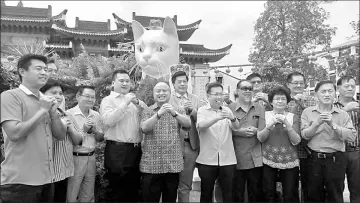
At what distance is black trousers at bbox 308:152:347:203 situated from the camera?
2898mm

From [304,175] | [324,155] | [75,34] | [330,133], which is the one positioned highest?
[75,34]

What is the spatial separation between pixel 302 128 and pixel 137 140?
1.78 metres

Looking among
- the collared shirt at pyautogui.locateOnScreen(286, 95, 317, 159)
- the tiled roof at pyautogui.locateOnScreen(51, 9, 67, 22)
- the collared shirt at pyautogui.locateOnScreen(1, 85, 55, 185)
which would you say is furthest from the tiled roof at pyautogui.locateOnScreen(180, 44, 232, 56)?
the collared shirt at pyautogui.locateOnScreen(1, 85, 55, 185)

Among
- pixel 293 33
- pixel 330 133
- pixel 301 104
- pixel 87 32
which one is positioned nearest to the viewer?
pixel 330 133

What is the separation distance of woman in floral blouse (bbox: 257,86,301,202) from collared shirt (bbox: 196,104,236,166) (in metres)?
0.34

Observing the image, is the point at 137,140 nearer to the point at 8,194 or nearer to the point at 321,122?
the point at 8,194

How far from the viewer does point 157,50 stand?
489 centimetres

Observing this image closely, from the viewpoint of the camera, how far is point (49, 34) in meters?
16.0

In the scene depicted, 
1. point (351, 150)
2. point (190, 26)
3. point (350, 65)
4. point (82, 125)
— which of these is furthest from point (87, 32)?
point (351, 150)

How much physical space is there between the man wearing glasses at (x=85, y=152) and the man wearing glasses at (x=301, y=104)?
7.25 feet

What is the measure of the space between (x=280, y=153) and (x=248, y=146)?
1.09 feet

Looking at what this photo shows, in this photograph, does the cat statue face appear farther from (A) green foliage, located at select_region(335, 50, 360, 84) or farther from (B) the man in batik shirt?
(A) green foliage, located at select_region(335, 50, 360, 84)

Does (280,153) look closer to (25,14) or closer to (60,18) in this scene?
(60,18)

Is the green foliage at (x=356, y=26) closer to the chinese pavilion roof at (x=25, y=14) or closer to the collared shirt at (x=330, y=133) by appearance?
the collared shirt at (x=330, y=133)
